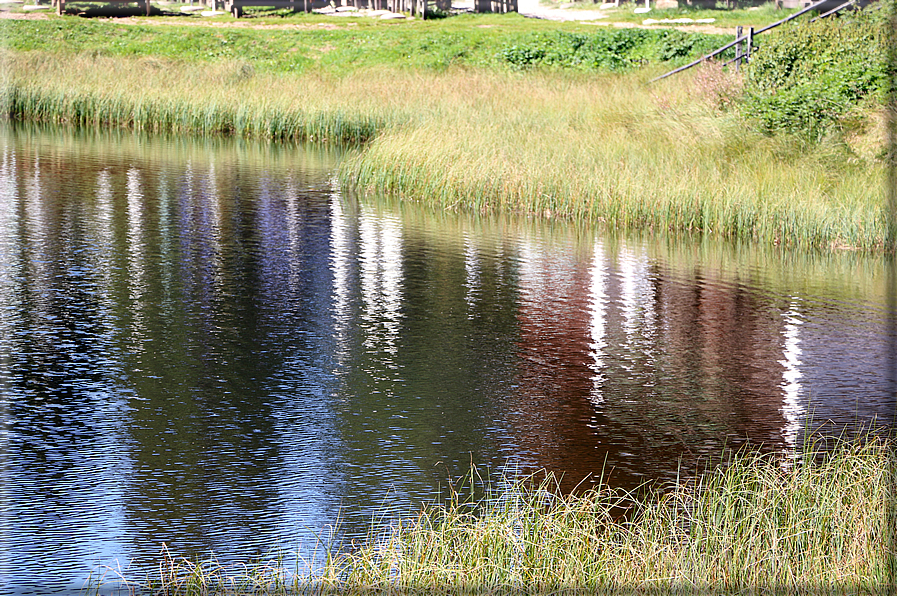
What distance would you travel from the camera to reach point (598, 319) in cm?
1049

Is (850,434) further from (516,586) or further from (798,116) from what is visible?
(798,116)

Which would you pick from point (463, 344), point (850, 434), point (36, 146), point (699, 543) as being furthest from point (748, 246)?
point (36, 146)

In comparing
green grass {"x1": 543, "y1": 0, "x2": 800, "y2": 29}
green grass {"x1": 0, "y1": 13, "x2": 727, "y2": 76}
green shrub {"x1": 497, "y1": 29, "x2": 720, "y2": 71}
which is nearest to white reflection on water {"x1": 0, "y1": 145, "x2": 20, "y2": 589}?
green grass {"x1": 0, "y1": 13, "x2": 727, "y2": 76}

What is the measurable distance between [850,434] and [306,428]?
11.7 feet

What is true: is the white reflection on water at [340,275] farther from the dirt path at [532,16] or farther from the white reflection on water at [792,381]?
the dirt path at [532,16]

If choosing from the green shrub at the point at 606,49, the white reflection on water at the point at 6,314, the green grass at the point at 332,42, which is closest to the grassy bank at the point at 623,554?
the white reflection on water at the point at 6,314

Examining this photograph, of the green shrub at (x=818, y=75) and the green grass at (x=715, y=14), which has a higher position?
the green grass at (x=715, y=14)

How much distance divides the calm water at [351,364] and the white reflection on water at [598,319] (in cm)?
4

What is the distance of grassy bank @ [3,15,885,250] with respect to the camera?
47.5 feet

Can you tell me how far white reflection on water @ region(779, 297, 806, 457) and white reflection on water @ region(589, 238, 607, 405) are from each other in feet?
4.29

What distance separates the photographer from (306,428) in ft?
24.2

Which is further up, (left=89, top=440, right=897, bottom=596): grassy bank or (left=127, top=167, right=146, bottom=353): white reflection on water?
(left=127, top=167, right=146, bottom=353): white reflection on water

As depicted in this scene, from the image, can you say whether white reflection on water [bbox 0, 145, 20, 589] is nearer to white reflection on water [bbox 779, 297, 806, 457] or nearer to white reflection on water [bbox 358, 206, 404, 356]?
white reflection on water [bbox 358, 206, 404, 356]

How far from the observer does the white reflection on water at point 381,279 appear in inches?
380
